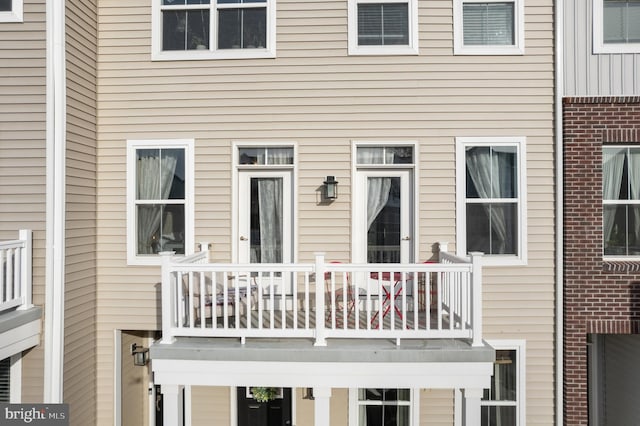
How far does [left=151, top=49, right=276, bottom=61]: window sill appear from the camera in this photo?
577cm

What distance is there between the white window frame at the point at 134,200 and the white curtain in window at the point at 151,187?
0.26ft

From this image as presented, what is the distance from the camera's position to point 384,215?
586 cm

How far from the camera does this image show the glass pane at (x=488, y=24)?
18.9 feet

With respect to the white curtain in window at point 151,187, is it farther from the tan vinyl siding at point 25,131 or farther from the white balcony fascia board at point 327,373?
the white balcony fascia board at point 327,373

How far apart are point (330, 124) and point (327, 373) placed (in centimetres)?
316

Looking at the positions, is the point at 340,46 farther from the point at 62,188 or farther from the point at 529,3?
the point at 62,188

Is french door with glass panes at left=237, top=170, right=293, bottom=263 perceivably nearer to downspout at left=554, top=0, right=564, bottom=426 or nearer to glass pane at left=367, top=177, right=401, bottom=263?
glass pane at left=367, top=177, right=401, bottom=263

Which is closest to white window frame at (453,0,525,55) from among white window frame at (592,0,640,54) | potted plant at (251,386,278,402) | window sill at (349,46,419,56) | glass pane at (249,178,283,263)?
window sill at (349,46,419,56)

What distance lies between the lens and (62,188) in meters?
5.16

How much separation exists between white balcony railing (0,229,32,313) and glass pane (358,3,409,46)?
4.92 m

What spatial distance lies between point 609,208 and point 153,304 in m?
6.25

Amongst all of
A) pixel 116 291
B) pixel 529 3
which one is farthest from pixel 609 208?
pixel 116 291

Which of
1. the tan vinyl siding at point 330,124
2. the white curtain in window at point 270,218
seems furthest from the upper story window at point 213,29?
the white curtain in window at point 270,218

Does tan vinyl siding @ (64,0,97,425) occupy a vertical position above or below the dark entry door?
above
